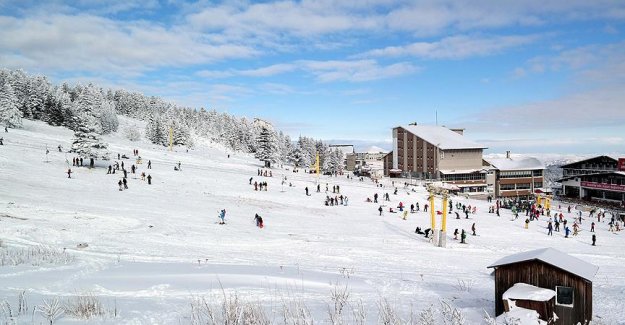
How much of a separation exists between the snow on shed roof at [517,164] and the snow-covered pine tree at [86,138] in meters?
66.9

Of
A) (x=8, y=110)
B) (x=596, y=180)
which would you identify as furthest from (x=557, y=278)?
(x=8, y=110)

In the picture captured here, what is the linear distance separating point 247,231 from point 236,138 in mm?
116327

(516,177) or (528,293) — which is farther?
(516,177)

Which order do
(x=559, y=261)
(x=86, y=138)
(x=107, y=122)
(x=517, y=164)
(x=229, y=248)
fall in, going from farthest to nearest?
(x=107, y=122) < (x=517, y=164) < (x=86, y=138) < (x=229, y=248) < (x=559, y=261)

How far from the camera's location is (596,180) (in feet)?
200

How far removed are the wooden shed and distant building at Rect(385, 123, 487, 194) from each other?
6804cm

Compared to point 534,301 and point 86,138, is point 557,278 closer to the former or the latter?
point 534,301

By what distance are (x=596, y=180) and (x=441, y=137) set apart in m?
28.9

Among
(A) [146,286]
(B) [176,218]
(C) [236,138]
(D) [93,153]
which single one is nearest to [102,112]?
(C) [236,138]

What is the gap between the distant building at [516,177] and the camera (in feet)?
254

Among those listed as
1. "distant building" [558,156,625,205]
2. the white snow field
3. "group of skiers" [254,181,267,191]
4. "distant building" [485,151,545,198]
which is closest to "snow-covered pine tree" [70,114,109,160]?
the white snow field

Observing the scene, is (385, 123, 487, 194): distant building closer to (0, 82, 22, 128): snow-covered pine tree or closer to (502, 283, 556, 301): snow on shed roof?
(502, 283, 556, 301): snow on shed roof

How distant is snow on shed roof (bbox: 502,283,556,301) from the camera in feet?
32.2

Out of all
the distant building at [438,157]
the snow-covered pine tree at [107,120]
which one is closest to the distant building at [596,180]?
the distant building at [438,157]
